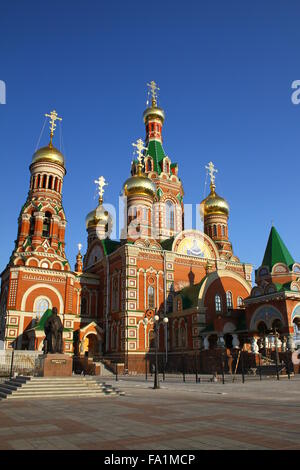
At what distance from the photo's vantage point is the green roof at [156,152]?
1689 inches

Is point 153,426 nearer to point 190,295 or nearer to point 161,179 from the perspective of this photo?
point 190,295

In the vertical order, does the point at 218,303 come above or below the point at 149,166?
below

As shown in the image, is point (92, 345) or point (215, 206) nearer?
point (92, 345)

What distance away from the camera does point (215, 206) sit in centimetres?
4281

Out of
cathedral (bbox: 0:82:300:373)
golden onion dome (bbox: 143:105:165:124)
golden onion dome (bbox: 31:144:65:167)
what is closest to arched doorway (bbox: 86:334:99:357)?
cathedral (bbox: 0:82:300:373)

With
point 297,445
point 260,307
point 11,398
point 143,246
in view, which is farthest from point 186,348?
point 297,445

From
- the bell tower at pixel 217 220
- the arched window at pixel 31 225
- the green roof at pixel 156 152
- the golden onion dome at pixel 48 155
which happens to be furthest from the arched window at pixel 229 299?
the golden onion dome at pixel 48 155

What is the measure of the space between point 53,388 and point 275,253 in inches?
922

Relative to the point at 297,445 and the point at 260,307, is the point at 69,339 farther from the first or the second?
the point at 297,445

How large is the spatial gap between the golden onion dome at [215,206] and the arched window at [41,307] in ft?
65.9

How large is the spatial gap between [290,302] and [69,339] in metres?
18.2

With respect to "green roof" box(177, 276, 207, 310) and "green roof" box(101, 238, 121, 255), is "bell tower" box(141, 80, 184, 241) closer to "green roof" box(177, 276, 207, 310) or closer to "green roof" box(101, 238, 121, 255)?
"green roof" box(101, 238, 121, 255)

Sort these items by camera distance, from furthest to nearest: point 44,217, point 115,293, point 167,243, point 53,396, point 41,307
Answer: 1. point 167,243
2. point 44,217
3. point 115,293
4. point 41,307
5. point 53,396

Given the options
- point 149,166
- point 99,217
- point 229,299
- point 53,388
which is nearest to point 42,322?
point 229,299
